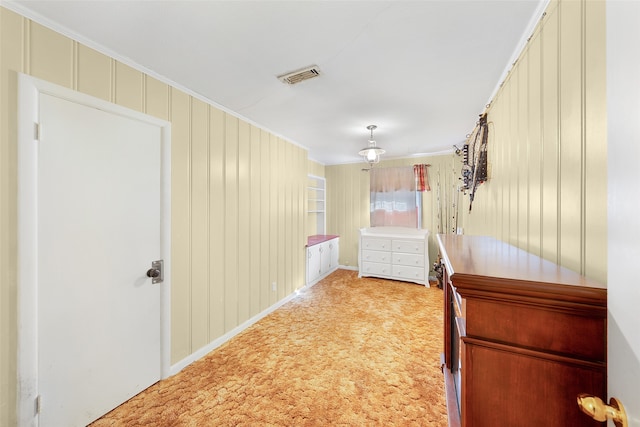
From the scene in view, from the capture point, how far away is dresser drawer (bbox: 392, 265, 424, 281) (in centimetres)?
398

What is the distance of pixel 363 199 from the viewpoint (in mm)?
4957

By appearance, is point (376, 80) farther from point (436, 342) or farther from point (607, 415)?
point (436, 342)

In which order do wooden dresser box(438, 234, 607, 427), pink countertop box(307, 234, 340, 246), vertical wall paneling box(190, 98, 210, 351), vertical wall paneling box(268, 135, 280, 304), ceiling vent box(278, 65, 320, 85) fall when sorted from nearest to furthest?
1. wooden dresser box(438, 234, 607, 427)
2. ceiling vent box(278, 65, 320, 85)
3. vertical wall paneling box(190, 98, 210, 351)
4. vertical wall paneling box(268, 135, 280, 304)
5. pink countertop box(307, 234, 340, 246)

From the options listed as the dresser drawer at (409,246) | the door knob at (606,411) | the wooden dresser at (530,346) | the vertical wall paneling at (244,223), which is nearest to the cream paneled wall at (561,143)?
the wooden dresser at (530,346)

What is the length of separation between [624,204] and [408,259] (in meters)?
3.88

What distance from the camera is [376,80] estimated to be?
1838 millimetres

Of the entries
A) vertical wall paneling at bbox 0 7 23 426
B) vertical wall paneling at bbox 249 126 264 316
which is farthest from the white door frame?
vertical wall paneling at bbox 249 126 264 316

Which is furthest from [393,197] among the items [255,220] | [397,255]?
[255,220]

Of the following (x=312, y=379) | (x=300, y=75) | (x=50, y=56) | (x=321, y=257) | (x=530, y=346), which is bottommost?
(x=312, y=379)

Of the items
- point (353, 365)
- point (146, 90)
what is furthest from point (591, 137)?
point (146, 90)

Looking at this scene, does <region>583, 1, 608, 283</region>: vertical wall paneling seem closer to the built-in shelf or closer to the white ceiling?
the white ceiling

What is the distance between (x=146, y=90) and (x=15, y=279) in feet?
4.46

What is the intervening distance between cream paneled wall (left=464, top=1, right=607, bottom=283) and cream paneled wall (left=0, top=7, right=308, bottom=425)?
2320 mm

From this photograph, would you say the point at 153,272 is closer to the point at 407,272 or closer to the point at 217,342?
the point at 217,342
